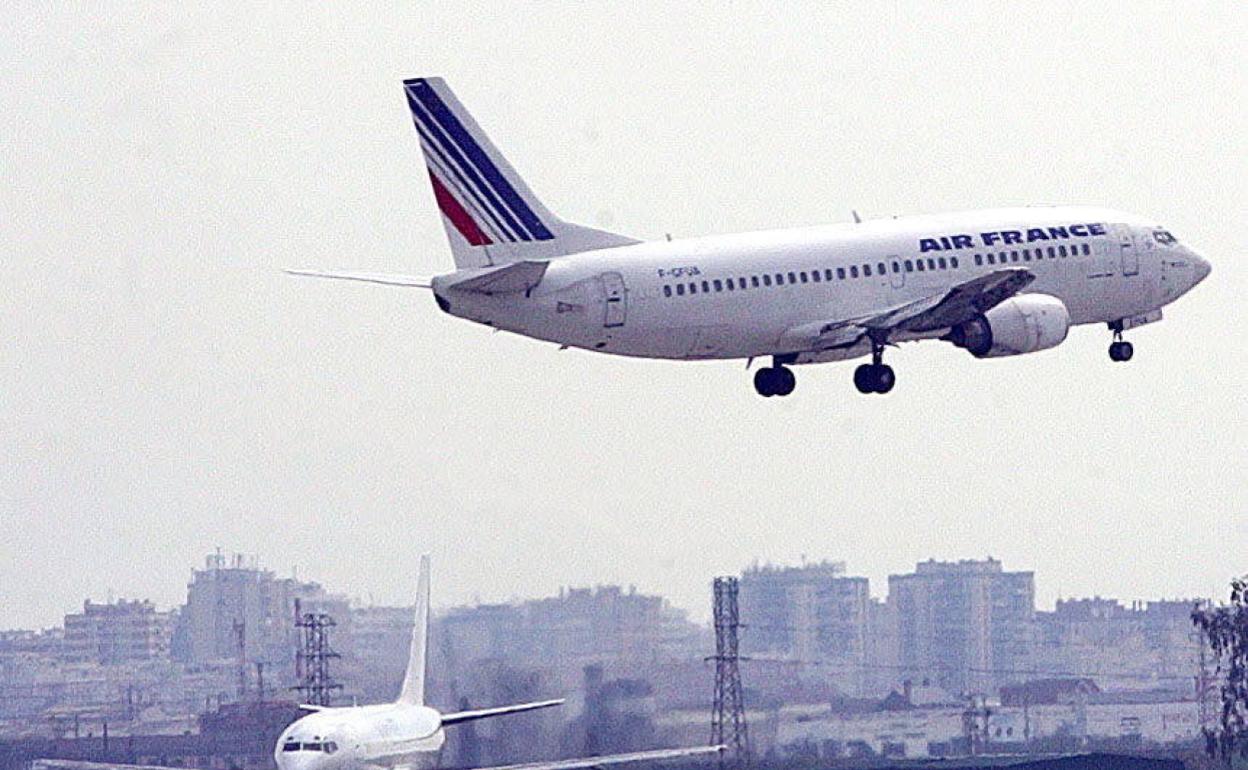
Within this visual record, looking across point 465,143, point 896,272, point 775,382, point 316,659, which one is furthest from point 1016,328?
point 316,659

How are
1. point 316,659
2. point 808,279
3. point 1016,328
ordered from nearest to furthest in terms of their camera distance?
point 808,279, point 1016,328, point 316,659

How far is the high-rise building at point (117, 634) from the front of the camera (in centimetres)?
14412

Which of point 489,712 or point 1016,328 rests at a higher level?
point 1016,328

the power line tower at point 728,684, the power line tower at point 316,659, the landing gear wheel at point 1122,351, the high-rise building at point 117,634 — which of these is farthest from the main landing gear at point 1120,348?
the high-rise building at point 117,634

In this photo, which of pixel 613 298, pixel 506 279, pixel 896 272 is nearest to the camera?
pixel 506 279

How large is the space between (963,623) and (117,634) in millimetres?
37095

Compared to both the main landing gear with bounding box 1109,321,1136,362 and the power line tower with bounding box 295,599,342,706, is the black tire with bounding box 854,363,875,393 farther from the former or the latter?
the power line tower with bounding box 295,599,342,706

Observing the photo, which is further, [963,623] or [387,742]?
[963,623]

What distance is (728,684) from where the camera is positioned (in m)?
108

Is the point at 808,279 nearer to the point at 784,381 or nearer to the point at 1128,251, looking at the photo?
the point at 784,381

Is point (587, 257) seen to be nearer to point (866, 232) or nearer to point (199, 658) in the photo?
point (866, 232)

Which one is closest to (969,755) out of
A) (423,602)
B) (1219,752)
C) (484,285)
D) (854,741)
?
(854,741)

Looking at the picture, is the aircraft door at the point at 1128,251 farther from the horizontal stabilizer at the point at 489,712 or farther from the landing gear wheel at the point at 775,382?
the horizontal stabilizer at the point at 489,712

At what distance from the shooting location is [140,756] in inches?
4899
